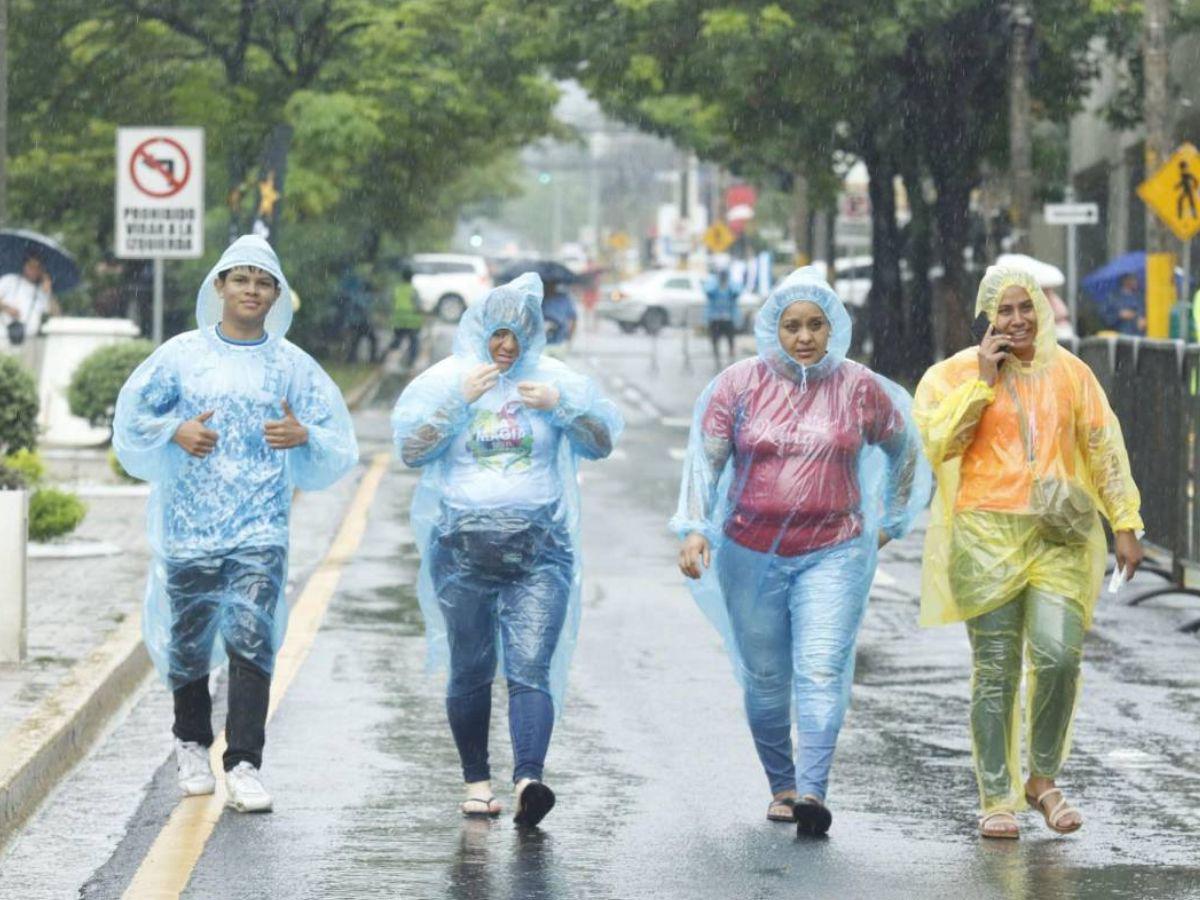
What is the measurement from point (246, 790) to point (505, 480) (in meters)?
1.20

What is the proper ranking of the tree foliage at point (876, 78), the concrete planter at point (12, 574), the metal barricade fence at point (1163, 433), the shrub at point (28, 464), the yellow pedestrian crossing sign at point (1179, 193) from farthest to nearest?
the tree foliage at point (876, 78) < the yellow pedestrian crossing sign at point (1179, 193) < the shrub at point (28, 464) < the metal barricade fence at point (1163, 433) < the concrete planter at point (12, 574)

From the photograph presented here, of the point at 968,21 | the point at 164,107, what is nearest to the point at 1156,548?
the point at 968,21

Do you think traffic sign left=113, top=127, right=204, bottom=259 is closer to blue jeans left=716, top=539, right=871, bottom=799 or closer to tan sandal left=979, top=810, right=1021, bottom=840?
blue jeans left=716, top=539, right=871, bottom=799

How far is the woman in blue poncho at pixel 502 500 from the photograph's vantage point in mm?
8070

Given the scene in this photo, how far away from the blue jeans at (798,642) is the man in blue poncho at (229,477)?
137cm

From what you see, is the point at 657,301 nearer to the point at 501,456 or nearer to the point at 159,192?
the point at 159,192

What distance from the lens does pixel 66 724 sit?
9305 mm

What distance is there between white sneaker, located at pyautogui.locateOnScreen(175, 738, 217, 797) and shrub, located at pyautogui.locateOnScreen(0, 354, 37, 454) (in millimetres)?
7307

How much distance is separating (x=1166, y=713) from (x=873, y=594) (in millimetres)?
4277

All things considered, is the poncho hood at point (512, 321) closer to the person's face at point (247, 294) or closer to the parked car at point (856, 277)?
the person's face at point (247, 294)

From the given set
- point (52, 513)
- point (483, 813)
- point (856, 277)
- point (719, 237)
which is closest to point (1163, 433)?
point (52, 513)

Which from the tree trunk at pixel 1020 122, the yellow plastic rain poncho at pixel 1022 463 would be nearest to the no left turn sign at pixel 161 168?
the yellow plastic rain poncho at pixel 1022 463

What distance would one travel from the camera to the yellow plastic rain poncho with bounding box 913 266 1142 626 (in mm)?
7965

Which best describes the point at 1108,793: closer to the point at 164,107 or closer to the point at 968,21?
the point at 968,21
